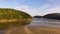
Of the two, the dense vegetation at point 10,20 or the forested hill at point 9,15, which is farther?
the forested hill at point 9,15

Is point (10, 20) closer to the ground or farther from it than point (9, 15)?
closer to the ground

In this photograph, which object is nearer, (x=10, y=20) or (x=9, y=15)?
(x=10, y=20)

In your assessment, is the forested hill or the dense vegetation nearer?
the dense vegetation
